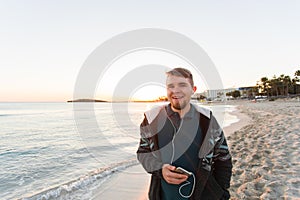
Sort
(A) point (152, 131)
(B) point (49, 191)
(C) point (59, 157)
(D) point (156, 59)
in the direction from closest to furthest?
(A) point (152, 131), (D) point (156, 59), (B) point (49, 191), (C) point (59, 157)

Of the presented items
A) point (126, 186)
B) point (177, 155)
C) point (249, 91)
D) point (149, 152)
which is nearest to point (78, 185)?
point (126, 186)

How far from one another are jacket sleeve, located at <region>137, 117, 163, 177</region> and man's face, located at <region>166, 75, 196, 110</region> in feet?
1.17

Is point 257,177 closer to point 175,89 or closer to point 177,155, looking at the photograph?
point 177,155

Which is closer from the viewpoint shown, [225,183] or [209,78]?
[225,183]

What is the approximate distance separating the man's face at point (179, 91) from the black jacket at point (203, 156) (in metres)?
0.15

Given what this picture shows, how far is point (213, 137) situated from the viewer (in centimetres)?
190

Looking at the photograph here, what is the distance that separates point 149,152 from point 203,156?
1.69 ft

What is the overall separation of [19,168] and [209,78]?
7.35 meters

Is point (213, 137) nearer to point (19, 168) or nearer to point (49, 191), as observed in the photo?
point (49, 191)

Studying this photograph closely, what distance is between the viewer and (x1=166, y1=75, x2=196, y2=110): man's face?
1953 mm

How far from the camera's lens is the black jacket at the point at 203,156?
1.84 metres

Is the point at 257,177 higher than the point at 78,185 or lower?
higher

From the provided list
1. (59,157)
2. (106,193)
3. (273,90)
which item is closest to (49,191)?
(106,193)

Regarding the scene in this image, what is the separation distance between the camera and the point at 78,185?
16.7 ft
